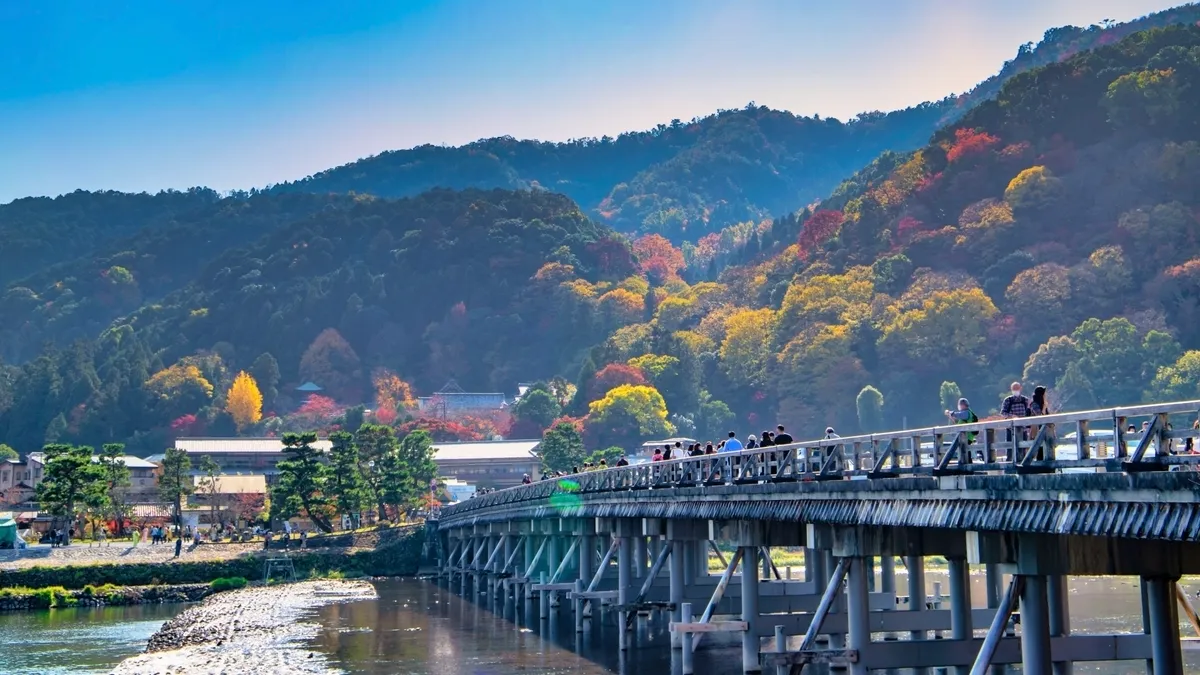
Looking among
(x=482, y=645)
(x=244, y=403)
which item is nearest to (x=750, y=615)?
(x=482, y=645)

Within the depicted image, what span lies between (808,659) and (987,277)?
421ft

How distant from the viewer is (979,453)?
21297 mm

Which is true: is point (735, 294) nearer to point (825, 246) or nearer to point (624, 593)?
point (825, 246)

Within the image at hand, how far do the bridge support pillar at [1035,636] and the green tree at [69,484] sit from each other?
7511 centimetres

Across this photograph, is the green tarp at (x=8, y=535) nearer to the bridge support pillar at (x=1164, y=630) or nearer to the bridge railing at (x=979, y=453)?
the bridge railing at (x=979, y=453)

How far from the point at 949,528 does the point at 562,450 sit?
9232 centimetres

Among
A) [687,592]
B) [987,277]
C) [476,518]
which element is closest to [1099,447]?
[687,592]

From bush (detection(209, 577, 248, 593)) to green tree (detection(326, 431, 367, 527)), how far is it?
1402 cm

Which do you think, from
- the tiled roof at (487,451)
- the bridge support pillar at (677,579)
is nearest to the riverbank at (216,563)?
the bridge support pillar at (677,579)

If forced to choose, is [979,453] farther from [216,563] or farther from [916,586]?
[216,563]

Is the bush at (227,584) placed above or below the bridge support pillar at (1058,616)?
above

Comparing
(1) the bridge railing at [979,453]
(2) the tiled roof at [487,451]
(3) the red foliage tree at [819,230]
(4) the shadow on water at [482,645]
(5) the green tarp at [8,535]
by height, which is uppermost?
(3) the red foliage tree at [819,230]

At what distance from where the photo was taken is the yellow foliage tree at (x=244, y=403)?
190625 millimetres

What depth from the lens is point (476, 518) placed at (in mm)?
72062
